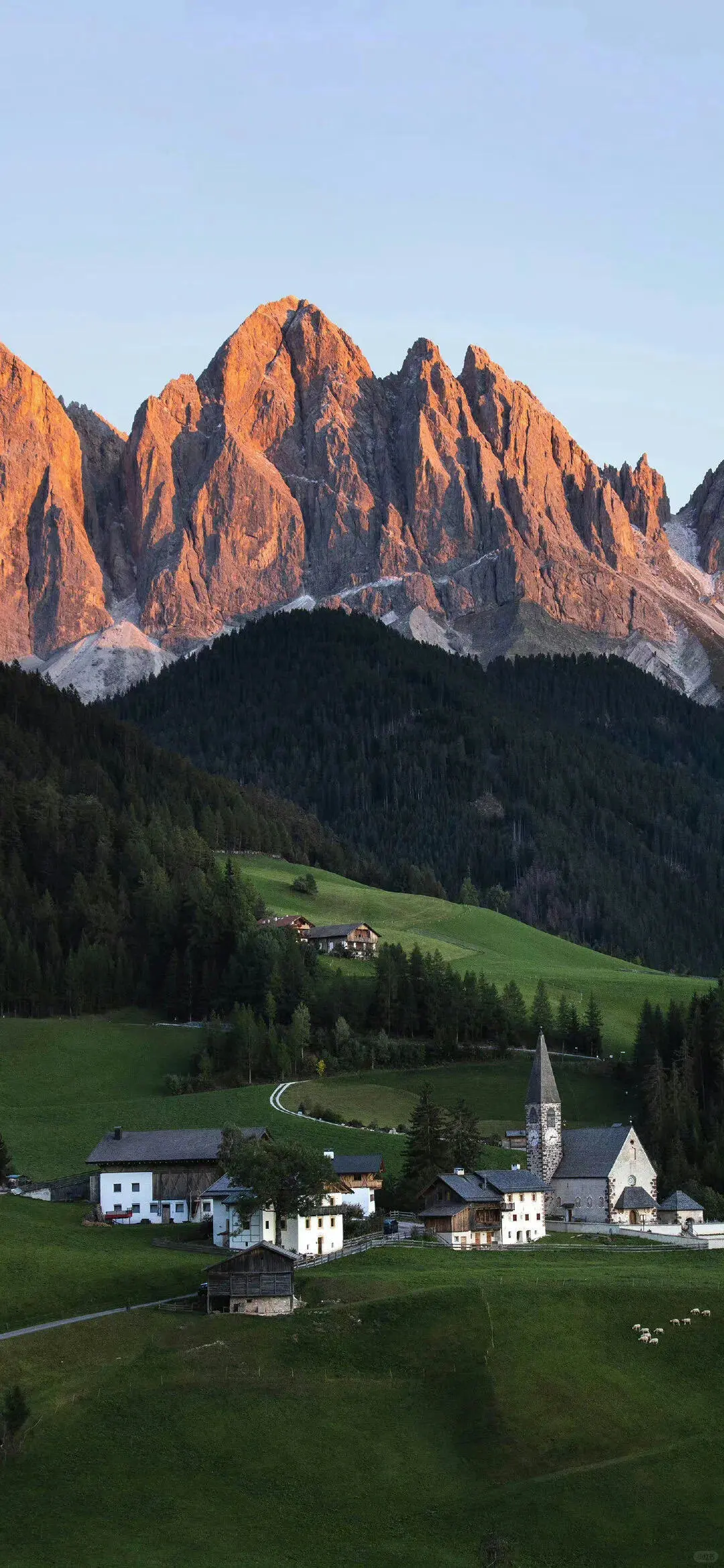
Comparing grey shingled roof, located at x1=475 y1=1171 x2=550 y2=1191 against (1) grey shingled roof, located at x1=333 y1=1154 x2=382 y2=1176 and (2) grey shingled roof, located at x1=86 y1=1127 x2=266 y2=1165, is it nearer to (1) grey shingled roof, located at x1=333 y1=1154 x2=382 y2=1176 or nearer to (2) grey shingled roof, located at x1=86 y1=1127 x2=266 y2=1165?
(1) grey shingled roof, located at x1=333 y1=1154 x2=382 y2=1176

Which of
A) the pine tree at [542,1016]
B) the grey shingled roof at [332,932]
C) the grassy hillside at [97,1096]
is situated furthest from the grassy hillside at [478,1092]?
the grey shingled roof at [332,932]

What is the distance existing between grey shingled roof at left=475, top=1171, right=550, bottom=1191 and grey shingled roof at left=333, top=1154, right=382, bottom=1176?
6065 millimetres

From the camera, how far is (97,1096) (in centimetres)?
14462

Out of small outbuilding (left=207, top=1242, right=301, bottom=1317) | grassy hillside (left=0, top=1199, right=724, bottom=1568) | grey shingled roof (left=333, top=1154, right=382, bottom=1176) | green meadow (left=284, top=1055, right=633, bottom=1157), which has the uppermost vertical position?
green meadow (left=284, top=1055, right=633, bottom=1157)

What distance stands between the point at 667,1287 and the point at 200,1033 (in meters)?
77.7

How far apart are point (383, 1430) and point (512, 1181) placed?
36947mm

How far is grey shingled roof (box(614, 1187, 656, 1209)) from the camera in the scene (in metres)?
115

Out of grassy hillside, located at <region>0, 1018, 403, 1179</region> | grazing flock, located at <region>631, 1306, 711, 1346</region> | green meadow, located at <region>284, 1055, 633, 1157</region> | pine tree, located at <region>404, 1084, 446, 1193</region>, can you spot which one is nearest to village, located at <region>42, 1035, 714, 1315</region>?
pine tree, located at <region>404, 1084, 446, 1193</region>

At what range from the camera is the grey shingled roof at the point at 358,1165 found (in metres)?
113

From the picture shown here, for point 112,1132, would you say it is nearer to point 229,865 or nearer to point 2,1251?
point 2,1251

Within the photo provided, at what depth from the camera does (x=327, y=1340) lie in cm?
8119

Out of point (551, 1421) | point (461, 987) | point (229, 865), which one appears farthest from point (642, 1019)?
point (551, 1421)

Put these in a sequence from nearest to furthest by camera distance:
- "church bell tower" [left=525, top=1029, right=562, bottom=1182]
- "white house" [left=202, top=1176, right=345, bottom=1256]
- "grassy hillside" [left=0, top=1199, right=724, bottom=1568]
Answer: "grassy hillside" [left=0, top=1199, right=724, bottom=1568] → "white house" [left=202, top=1176, right=345, bottom=1256] → "church bell tower" [left=525, top=1029, right=562, bottom=1182]

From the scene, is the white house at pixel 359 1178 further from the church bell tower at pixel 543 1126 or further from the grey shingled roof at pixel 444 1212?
the church bell tower at pixel 543 1126
